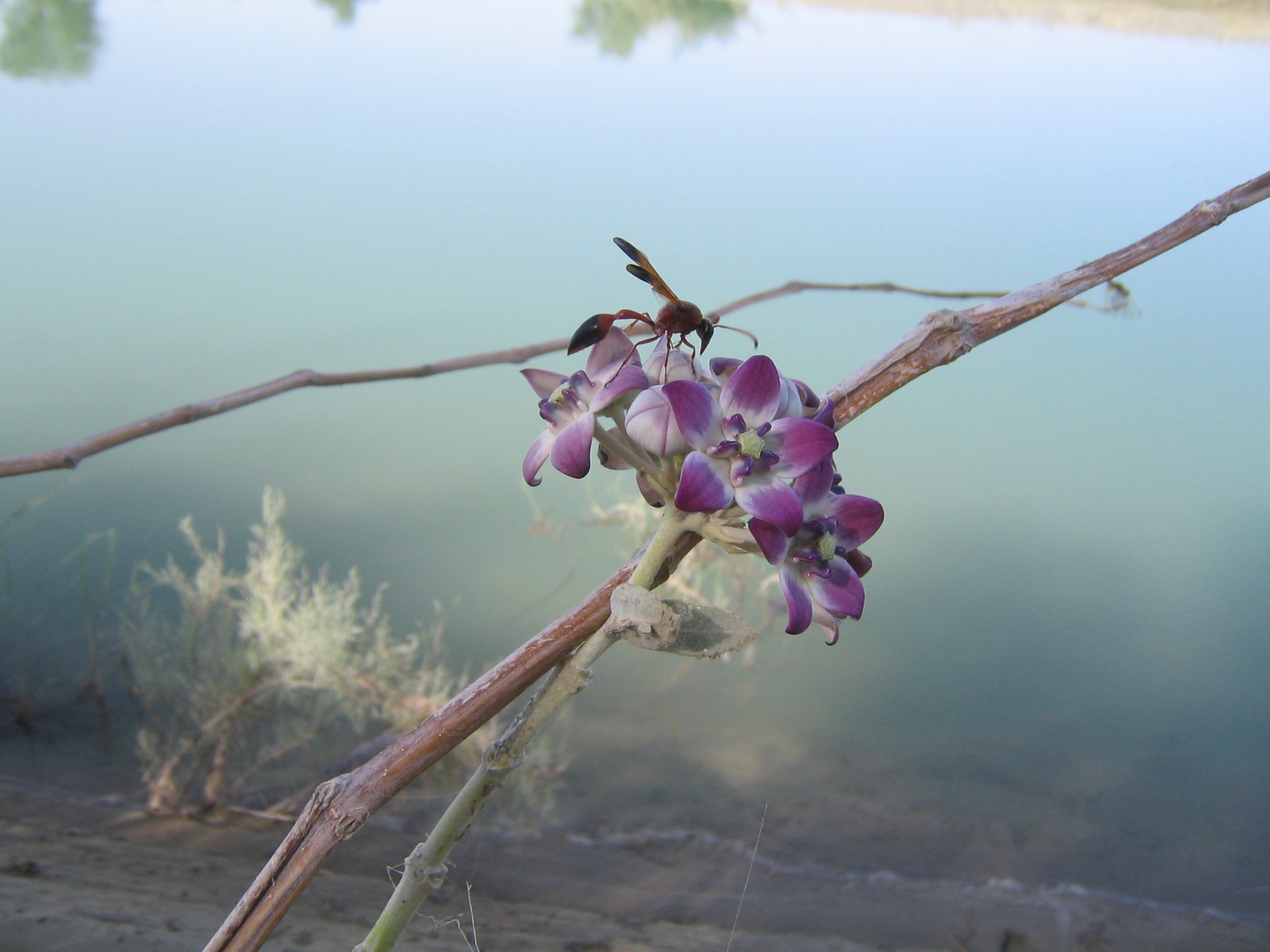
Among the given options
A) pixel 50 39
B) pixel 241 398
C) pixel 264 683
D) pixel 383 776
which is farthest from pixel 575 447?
pixel 50 39

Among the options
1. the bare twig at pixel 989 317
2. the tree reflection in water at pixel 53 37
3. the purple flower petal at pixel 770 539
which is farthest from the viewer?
the tree reflection in water at pixel 53 37

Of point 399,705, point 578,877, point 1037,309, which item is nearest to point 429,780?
point 399,705

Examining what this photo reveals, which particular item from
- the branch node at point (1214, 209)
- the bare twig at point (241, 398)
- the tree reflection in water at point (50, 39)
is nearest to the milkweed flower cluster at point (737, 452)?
the bare twig at point (241, 398)

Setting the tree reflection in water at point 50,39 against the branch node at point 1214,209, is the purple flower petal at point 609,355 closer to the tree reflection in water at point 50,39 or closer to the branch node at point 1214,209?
the branch node at point 1214,209

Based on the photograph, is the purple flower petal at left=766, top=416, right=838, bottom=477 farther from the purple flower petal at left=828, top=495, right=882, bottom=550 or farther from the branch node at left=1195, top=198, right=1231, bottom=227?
the branch node at left=1195, top=198, right=1231, bottom=227

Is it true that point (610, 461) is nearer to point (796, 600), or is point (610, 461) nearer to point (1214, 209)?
point (796, 600)

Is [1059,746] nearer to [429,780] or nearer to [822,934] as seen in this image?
[822,934]
